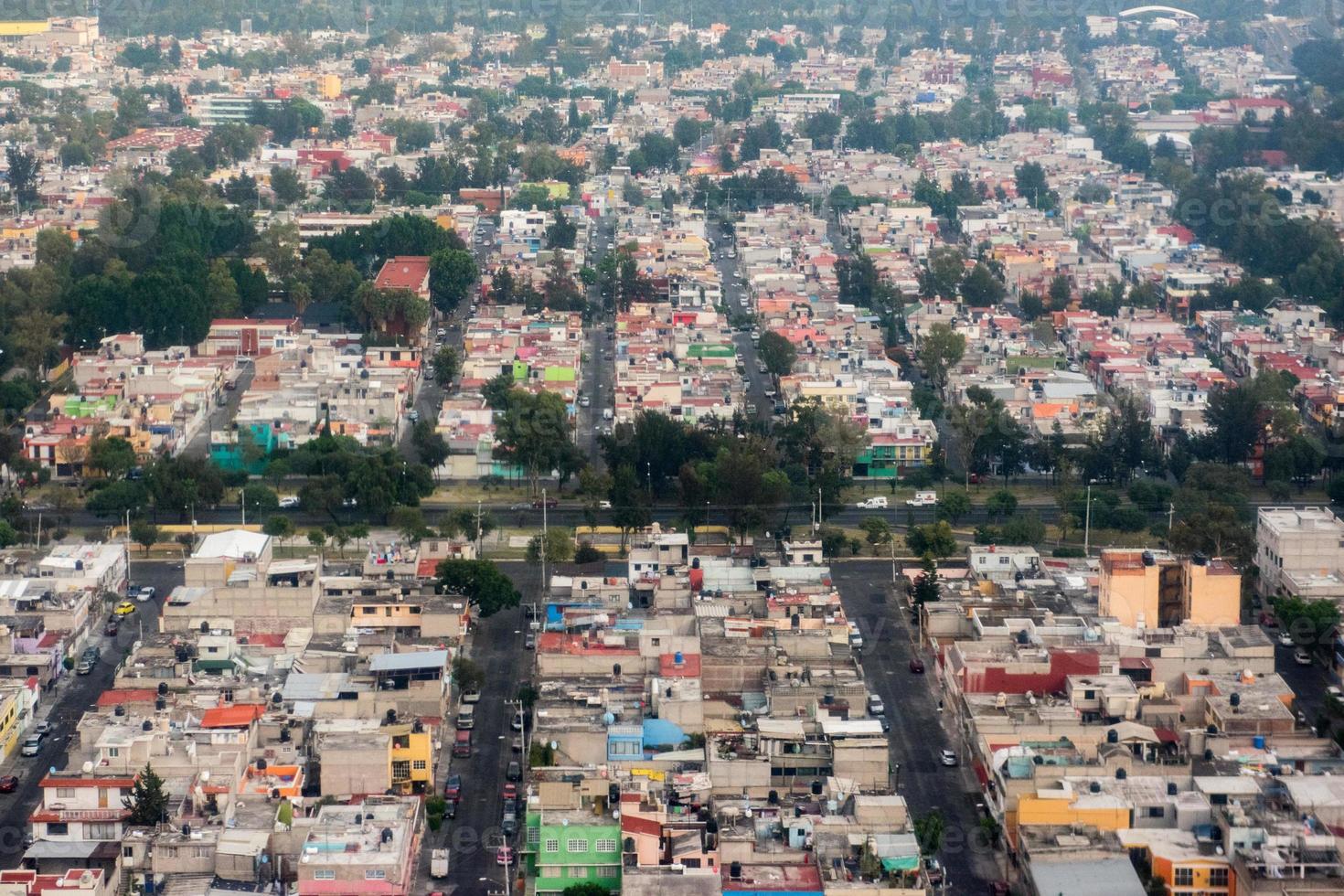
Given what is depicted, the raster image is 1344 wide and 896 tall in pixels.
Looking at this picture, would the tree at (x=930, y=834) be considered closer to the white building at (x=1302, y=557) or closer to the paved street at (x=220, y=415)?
the white building at (x=1302, y=557)

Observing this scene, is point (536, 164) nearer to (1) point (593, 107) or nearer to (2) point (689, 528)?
(1) point (593, 107)

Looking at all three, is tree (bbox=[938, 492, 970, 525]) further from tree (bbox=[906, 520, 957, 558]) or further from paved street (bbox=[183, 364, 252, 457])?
paved street (bbox=[183, 364, 252, 457])

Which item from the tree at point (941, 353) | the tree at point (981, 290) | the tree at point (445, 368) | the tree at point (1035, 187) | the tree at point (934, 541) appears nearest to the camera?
the tree at point (934, 541)

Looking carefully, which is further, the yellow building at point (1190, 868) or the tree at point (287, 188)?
the tree at point (287, 188)

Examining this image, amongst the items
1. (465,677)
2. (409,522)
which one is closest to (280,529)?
(409,522)

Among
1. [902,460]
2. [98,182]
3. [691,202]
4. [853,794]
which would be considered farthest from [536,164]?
[853,794]

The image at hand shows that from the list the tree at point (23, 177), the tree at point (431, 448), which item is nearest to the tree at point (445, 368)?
the tree at point (431, 448)
